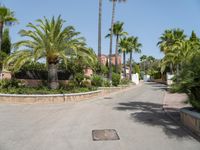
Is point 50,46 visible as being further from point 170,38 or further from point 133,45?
point 133,45

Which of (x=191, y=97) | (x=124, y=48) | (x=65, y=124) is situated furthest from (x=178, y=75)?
(x=124, y=48)

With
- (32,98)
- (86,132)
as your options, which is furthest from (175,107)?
(32,98)

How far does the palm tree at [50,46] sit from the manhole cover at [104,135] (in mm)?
9863

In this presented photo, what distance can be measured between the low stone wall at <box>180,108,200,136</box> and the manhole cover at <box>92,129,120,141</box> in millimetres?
2615

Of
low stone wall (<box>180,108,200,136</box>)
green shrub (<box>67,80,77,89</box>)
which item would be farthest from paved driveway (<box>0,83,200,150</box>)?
green shrub (<box>67,80,77,89</box>)

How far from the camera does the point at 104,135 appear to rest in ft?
26.1

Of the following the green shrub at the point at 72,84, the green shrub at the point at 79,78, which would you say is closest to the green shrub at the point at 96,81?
the green shrub at the point at 79,78

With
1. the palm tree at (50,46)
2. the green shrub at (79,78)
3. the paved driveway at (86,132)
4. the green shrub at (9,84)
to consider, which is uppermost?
the palm tree at (50,46)

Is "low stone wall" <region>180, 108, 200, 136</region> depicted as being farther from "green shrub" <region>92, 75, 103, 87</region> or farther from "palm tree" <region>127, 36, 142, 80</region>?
"palm tree" <region>127, 36, 142, 80</region>

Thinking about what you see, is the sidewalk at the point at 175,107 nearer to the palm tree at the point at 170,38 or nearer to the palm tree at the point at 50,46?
the palm tree at the point at 50,46

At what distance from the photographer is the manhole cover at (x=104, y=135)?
24.8 ft

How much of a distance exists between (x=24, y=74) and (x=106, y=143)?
20.5 meters

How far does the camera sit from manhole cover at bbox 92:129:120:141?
7.55m

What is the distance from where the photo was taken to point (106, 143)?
7.02 m
